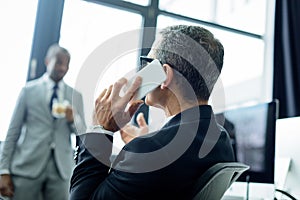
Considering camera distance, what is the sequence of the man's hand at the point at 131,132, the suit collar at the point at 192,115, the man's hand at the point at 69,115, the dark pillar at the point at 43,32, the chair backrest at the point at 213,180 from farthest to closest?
the dark pillar at the point at 43,32 → the man's hand at the point at 69,115 → the man's hand at the point at 131,132 → the suit collar at the point at 192,115 → the chair backrest at the point at 213,180

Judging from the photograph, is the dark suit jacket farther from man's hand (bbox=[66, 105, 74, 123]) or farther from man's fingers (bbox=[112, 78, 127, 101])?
man's hand (bbox=[66, 105, 74, 123])

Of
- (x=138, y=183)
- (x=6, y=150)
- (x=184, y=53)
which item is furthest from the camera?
(x=6, y=150)

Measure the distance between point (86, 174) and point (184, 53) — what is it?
393 mm

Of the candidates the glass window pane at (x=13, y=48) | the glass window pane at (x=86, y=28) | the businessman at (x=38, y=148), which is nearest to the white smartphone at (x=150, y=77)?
the businessman at (x=38, y=148)

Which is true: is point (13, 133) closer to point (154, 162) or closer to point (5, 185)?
point (5, 185)

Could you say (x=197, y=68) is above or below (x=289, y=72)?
Result: below

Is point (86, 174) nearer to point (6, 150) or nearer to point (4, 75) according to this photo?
point (6, 150)

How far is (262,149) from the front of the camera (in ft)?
4.64

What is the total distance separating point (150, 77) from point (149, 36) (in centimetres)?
235

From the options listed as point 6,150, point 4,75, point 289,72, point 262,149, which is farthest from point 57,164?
point 289,72

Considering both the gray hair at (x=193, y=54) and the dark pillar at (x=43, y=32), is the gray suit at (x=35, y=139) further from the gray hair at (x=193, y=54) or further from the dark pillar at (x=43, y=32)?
the gray hair at (x=193, y=54)

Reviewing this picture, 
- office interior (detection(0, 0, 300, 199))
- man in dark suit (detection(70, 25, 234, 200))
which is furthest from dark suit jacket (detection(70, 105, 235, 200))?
office interior (detection(0, 0, 300, 199))

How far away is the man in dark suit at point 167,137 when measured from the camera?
0.84 m

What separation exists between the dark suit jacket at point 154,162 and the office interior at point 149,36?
0.69m
